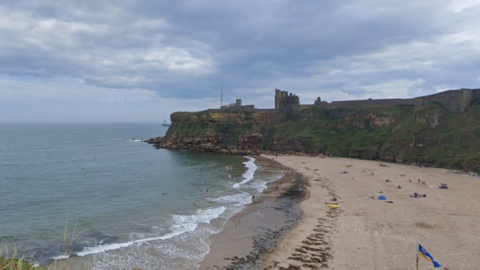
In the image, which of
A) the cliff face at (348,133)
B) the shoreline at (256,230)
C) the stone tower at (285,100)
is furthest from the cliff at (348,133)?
the shoreline at (256,230)

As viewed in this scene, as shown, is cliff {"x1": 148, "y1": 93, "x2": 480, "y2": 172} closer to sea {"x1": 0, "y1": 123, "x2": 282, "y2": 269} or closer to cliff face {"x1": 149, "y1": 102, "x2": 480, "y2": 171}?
cliff face {"x1": 149, "y1": 102, "x2": 480, "y2": 171}

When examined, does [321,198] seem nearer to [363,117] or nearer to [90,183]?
[90,183]

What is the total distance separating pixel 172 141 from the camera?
345ft

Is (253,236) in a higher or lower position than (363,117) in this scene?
lower

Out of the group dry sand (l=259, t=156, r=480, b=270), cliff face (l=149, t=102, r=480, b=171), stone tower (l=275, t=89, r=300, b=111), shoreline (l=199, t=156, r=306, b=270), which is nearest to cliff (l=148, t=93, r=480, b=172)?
cliff face (l=149, t=102, r=480, b=171)

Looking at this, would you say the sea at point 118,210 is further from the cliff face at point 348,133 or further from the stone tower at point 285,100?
the stone tower at point 285,100

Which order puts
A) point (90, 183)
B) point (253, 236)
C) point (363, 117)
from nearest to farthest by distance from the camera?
point (253, 236)
point (90, 183)
point (363, 117)

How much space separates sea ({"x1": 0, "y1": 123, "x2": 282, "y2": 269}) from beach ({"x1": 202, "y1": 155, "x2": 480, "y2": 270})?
411cm

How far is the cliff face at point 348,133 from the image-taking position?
63.1 metres

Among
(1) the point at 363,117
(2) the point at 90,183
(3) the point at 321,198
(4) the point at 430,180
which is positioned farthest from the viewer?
(1) the point at 363,117

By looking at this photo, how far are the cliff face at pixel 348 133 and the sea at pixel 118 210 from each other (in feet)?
103

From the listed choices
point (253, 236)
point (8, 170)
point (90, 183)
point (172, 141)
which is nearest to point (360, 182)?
point (253, 236)

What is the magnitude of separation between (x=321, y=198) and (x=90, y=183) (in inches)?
1271

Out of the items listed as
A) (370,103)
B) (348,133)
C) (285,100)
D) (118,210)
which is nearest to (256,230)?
(118,210)
